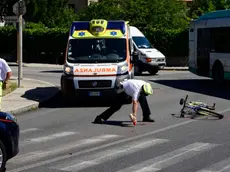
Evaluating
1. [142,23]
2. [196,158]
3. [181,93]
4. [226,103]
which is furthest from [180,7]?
[196,158]

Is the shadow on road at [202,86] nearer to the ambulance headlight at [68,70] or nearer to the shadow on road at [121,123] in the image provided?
the ambulance headlight at [68,70]

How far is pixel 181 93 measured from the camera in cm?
2003

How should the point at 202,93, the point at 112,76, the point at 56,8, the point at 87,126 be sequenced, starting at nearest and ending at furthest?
the point at 87,126 < the point at 112,76 < the point at 202,93 < the point at 56,8

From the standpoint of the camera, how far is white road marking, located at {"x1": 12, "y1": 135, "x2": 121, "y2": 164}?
9.45 metres

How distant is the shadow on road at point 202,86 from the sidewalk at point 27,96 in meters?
5.04

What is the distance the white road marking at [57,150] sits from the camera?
9.45 meters

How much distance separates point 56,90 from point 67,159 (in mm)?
11144

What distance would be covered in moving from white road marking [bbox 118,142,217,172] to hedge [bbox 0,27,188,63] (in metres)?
27.8

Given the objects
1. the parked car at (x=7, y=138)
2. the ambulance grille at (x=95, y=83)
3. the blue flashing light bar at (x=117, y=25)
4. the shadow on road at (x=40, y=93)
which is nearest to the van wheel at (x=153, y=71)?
the shadow on road at (x=40, y=93)

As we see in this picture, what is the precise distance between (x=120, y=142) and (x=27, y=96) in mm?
8232

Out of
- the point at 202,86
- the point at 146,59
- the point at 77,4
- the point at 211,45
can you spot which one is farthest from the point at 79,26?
the point at 77,4

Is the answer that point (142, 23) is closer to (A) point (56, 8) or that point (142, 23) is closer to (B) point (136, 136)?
(A) point (56, 8)

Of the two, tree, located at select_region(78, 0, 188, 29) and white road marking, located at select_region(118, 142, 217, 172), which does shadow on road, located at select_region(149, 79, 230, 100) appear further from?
tree, located at select_region(78, 0, 188, 29)

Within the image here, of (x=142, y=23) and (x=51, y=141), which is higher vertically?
A: (x=142, y=23)
